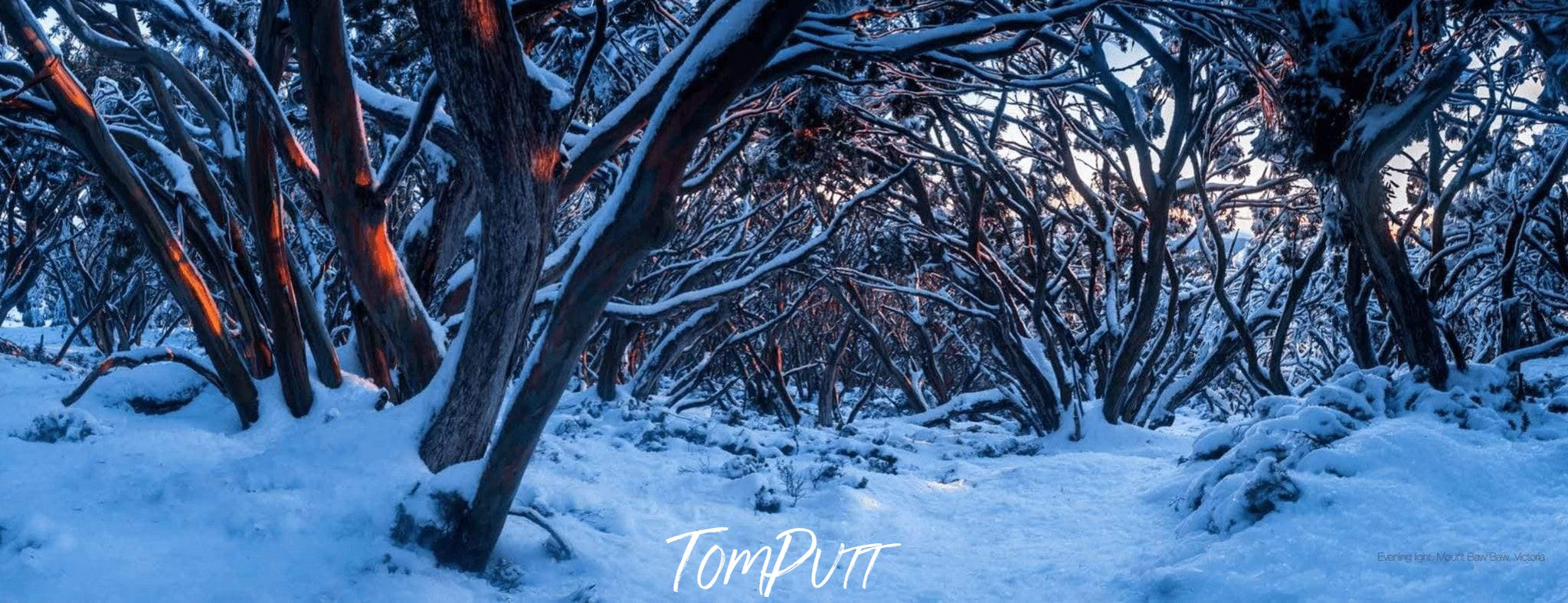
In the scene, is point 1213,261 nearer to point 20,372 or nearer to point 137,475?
point 137,475

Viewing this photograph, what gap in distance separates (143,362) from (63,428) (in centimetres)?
75

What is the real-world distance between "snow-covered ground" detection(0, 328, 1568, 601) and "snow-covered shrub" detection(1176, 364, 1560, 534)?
16cm

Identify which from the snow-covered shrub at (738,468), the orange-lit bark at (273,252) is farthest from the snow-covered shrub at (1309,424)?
the orange-lit bark at (273,252)

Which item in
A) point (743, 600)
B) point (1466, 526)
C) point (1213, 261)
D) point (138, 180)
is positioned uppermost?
point (1213, 261)

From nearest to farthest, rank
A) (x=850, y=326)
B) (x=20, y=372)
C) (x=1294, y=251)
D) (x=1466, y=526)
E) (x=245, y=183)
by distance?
(x=1466, y=526) → (x=245, y=183) → (x=20, y=372) → (x=1294, y=251) → (x=850, y=326)

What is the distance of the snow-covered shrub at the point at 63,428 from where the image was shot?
4.39 m

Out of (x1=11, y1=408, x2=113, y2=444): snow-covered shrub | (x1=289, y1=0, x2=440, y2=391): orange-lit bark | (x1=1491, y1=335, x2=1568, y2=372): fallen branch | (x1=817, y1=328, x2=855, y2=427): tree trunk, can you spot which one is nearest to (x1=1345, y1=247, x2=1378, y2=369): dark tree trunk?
(x1=1491, y1=335, x2=1568, y2=372): fallen branch

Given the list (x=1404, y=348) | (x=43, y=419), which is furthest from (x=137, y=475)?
(x=1404, y=348)

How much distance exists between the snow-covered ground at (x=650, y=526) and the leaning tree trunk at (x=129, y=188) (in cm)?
23

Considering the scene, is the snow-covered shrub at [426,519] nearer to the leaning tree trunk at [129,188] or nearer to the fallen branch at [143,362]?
the leaning tree trunk at [129,188]

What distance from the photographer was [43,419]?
14.6 feet

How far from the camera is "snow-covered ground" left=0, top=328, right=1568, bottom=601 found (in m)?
3.24

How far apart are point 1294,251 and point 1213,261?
3.21ft

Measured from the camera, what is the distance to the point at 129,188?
4.48m
